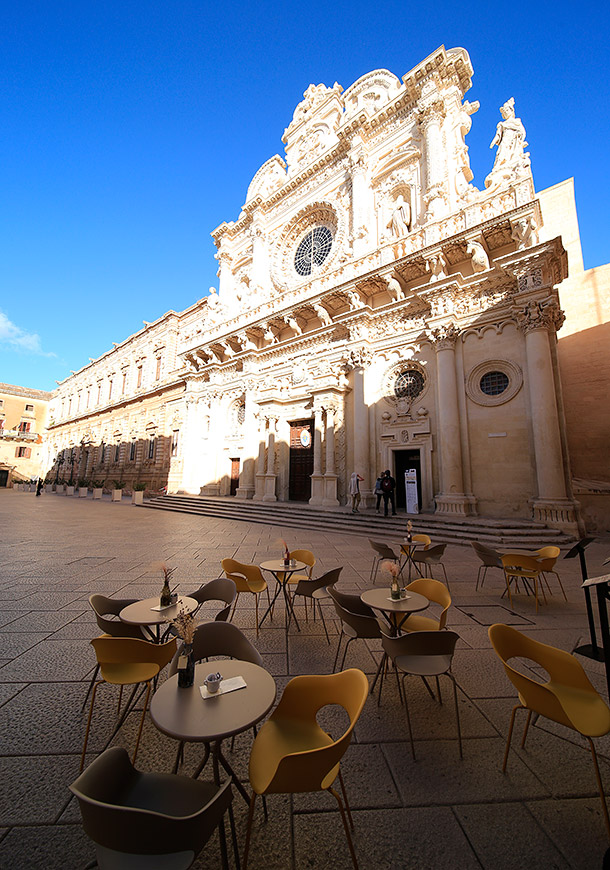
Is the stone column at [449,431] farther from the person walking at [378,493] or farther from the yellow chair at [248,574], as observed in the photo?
the yellow chair at [248,574]

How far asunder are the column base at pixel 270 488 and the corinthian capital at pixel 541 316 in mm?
11001

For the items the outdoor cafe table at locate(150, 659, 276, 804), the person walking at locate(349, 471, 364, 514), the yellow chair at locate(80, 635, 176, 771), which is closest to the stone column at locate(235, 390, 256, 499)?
the person walking at locate(349, 471, 364, 514)

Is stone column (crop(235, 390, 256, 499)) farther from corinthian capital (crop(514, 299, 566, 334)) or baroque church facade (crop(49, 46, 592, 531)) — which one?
corinthian capital (crop(514, 299, 566, 334))

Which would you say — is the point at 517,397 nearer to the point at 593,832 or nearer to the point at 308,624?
the point at 308,624

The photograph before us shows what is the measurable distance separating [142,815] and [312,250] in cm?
2025

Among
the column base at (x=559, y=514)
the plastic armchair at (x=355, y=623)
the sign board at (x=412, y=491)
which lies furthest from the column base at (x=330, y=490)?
the plastic armchair at (x=355, y=623)

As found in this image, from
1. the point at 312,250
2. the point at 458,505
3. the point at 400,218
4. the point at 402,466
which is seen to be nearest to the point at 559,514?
the point at 458,505

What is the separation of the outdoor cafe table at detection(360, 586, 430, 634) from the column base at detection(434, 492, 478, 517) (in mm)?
7666

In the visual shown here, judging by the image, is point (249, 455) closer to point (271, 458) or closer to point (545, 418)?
point (271, 458)

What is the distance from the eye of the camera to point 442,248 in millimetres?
11273

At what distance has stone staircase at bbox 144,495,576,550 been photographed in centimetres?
833

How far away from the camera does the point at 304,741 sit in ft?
6.02

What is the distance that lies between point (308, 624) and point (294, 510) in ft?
29.7

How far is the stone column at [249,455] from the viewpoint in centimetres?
1694
